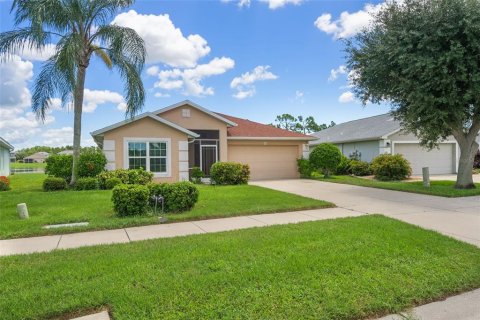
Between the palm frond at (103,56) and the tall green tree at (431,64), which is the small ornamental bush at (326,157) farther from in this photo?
the palm frond at (103,56)

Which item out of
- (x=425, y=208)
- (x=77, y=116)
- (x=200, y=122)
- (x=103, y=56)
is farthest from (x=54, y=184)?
(x=425, y=208)

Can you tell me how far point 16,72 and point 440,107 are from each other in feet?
52.5

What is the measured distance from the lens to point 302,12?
13.1 meters

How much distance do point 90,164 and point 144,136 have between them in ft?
8.75

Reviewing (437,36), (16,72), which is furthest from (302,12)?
(16,72)

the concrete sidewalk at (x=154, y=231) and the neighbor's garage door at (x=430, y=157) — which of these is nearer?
the concrete sidewalk at (x=154, y=231)

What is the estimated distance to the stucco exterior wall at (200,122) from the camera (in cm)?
1767

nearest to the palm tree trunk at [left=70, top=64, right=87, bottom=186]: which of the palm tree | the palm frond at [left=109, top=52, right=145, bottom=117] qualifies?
the palm tree

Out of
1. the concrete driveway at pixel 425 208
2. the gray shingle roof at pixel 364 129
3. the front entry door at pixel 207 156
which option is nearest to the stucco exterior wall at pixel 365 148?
the gray shingle roof at pixel 364 129

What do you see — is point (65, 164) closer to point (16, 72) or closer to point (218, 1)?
point (16, 72)

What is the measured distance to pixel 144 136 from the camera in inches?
589

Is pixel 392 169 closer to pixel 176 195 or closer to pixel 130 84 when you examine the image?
pixel 176 195

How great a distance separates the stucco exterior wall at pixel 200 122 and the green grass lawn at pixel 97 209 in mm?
6889

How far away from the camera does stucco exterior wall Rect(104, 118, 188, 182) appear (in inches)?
571
